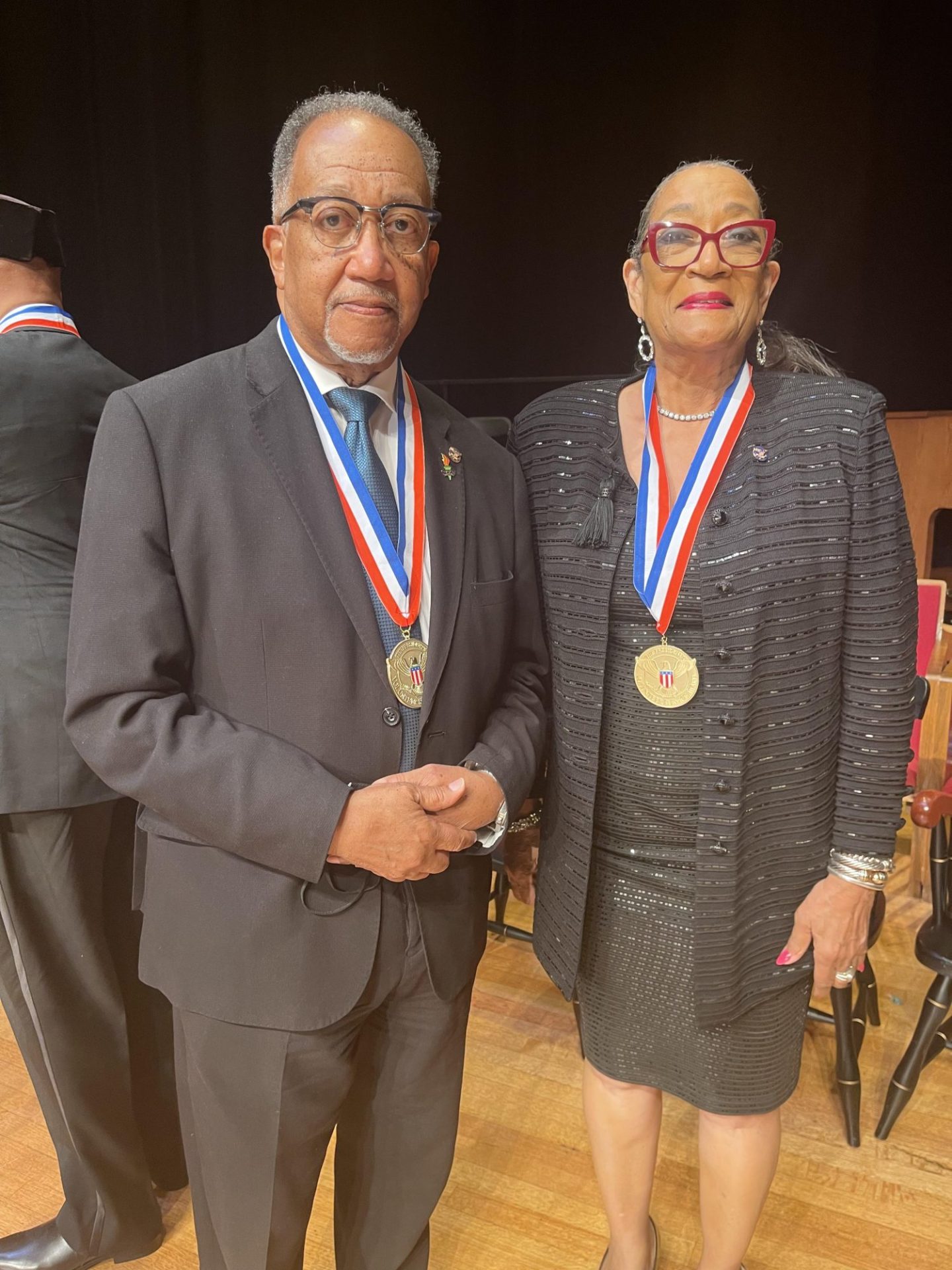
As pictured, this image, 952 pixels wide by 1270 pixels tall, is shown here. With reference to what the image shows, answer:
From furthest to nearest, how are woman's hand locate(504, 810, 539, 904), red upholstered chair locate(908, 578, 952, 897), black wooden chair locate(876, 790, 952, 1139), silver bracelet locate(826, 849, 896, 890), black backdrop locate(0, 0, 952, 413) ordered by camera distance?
black backdrop locate(0, 0, 952, 413), red upholstered chair locate(908, 578, 952, 897), black wooden chair locate(876, 790, 952, 1139), woman's hand locate(504, 810, 539, 904), silver bracelet locate(826, 849, 896, 890)

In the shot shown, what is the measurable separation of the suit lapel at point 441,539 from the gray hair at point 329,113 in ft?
1.08

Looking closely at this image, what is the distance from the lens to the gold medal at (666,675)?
1.40 m

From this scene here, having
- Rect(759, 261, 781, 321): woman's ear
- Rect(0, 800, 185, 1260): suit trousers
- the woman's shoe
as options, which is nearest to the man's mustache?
Rect(759, 261, 781, 321): woman's ear

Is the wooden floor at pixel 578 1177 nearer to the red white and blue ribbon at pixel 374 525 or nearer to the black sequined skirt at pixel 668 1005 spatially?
the black sequined skirt at pixel 668 1005

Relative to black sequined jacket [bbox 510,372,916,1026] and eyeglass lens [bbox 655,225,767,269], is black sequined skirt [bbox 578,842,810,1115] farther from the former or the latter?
eyeglass lens [bbox 655,225,767,269]

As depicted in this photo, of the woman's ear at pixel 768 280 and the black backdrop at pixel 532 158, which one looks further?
the black backdrop at pixel 532 158

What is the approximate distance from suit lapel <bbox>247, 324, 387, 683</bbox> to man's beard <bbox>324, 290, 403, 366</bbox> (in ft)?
0.26

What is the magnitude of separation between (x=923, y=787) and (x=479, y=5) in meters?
5.35

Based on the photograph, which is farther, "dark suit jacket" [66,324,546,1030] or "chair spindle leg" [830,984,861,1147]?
"chair spindle leg" [830,984,861,1147]

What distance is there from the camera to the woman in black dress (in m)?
1.35

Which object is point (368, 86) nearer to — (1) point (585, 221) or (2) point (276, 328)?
(1) point (585, 221)

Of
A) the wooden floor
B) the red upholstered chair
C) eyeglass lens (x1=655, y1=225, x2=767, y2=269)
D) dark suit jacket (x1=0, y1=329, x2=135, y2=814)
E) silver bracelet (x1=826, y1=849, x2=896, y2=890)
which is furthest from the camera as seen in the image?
the red upholstered chair

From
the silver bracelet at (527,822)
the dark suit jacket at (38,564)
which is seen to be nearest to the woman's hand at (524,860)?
the silver bracelet at (527,822)

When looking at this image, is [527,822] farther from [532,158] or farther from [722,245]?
[532,158]
